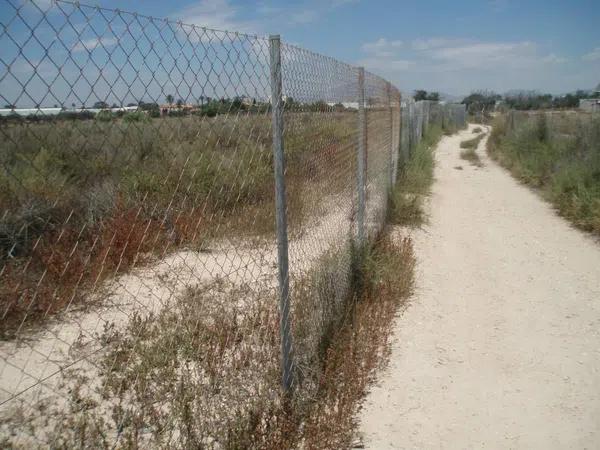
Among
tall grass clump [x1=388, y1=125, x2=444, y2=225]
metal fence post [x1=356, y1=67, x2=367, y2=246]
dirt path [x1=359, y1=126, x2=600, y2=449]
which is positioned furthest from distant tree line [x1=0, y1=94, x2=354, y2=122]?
tall grass clump [x1=388, y1=125, x2=444, y2=225]

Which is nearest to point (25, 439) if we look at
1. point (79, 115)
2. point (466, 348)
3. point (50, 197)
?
point (50, 197)

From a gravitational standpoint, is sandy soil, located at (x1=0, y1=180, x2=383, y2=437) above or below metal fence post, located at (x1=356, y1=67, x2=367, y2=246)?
below

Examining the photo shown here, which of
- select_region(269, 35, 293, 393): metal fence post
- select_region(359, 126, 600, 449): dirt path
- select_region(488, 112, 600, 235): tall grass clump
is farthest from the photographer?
select_region(488, 112, 600, 235): tall grass clump

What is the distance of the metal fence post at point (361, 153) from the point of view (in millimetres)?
4414

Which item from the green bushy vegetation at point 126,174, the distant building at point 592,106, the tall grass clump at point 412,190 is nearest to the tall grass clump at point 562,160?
the distant building at point 592,106

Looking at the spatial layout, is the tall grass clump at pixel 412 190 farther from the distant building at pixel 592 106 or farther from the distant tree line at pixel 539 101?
the distant tree line at pixel 539 101

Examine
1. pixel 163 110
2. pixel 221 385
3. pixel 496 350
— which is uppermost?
pixel 163 110

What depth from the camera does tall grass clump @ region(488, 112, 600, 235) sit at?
7.75 metres

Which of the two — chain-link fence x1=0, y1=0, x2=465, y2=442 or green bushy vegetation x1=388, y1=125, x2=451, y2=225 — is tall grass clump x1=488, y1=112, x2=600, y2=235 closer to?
green bushy vegetation x1=388, y1=125, x2=451, y2=225

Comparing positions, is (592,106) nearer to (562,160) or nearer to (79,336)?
(562,160)

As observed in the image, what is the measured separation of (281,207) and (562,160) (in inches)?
401

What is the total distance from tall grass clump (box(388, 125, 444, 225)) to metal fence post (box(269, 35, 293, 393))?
5.07 metres

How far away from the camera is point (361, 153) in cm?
452

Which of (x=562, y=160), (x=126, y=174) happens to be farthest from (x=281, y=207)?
(x=562, y=160)
